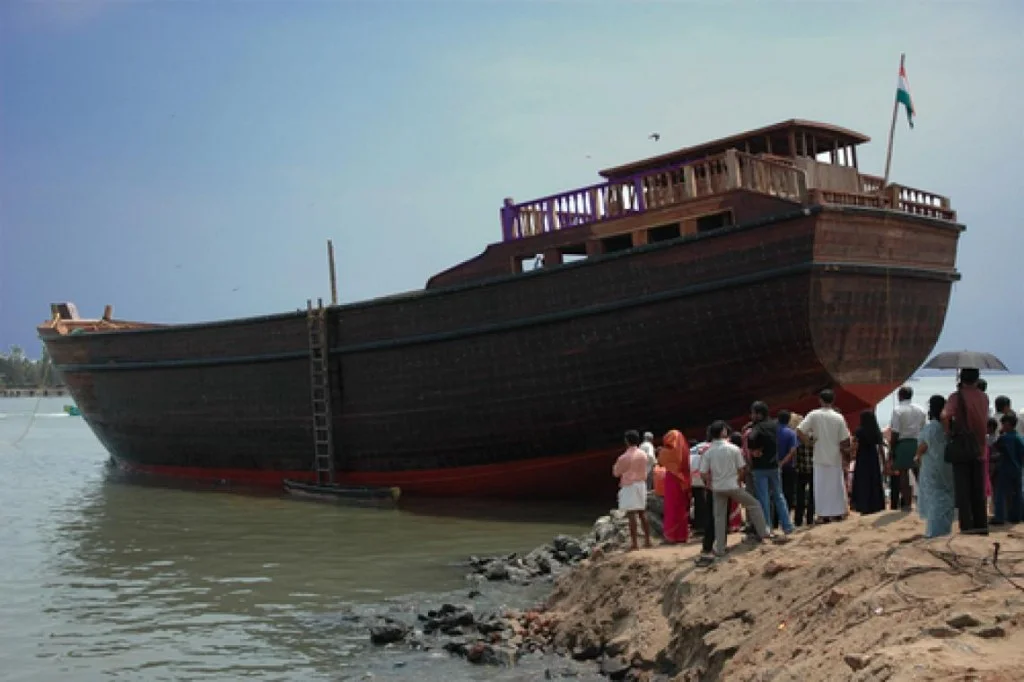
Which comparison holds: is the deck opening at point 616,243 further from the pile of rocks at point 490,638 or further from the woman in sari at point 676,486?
the pile of rocks at point 490,638

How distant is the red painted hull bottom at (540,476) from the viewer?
47.4 ft

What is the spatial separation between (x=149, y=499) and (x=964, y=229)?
54.3ft

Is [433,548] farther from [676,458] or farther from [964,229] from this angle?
[964,229]

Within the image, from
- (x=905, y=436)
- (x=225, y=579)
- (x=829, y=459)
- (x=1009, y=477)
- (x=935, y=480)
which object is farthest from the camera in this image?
(x=225, y=579)

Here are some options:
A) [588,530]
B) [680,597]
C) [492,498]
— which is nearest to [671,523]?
[680,597]

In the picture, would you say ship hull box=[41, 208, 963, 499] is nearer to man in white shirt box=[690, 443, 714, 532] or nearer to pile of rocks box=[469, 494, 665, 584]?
pile of rocks box=[469, 494, 665, 584]

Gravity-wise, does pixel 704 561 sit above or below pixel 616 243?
below

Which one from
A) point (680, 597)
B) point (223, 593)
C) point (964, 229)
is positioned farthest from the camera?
point (964, 229)

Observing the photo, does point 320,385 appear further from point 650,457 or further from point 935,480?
point 935,480

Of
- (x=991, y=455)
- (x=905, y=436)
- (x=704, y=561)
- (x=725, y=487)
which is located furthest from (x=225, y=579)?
(x=991, y=455)

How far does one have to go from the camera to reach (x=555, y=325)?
15047 millimetres

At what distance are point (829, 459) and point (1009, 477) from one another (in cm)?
140

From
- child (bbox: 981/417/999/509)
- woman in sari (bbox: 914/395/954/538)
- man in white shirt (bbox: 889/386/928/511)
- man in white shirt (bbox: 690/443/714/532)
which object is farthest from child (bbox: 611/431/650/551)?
child (bbox: 981/417/999/509)

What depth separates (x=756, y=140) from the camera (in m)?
15.4
